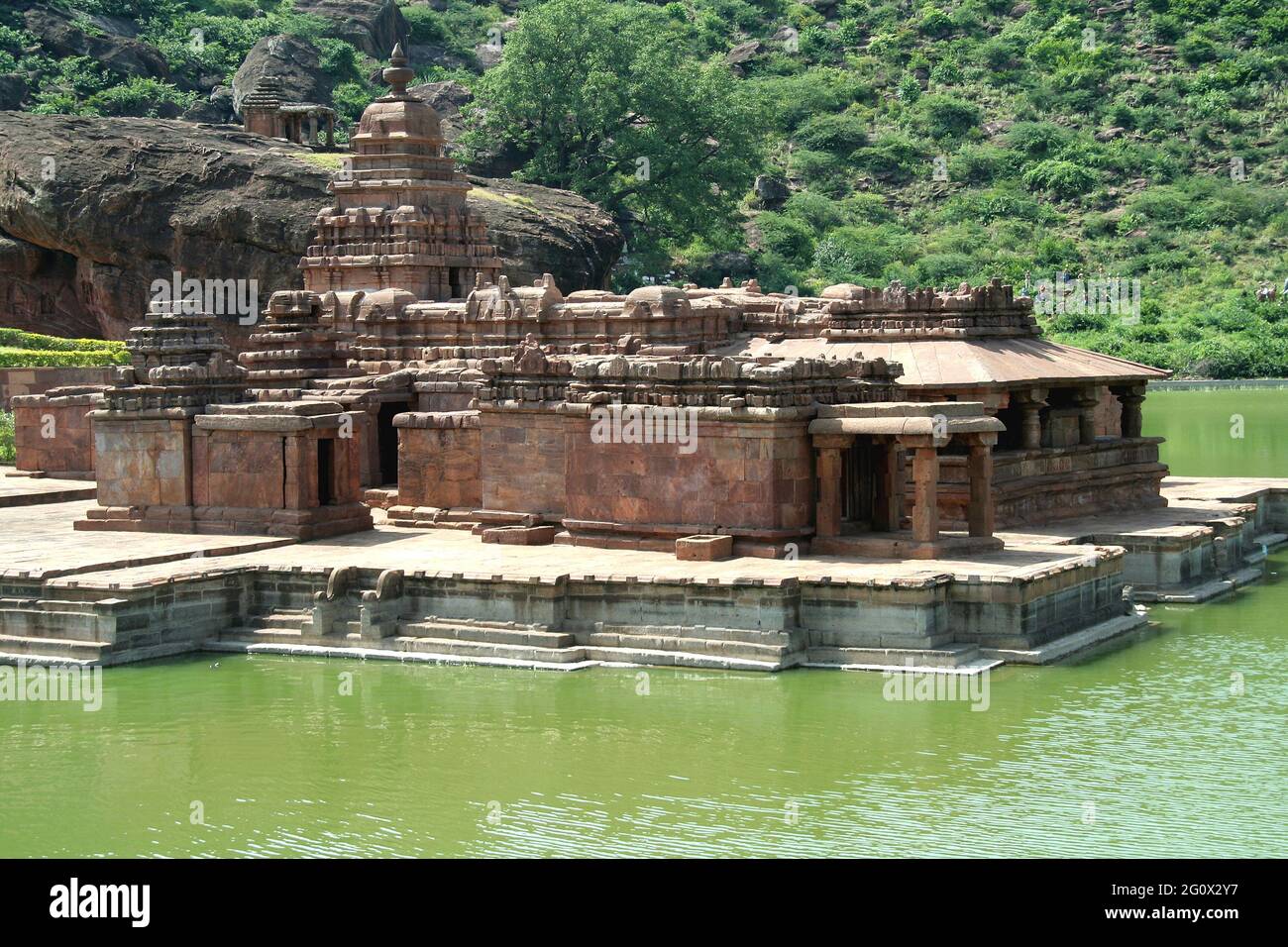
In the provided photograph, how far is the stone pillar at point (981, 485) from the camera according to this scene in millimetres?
26547

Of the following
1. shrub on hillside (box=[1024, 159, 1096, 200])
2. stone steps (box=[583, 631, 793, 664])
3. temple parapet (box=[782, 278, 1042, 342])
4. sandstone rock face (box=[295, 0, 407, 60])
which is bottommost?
stone steps (box=[583, 631, 793, 664])

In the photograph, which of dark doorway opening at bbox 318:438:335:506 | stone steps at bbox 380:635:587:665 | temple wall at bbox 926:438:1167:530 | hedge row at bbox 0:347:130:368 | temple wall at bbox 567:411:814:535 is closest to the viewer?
stone steps at bbox 380:635:587:665

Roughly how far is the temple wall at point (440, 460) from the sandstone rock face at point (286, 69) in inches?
1628

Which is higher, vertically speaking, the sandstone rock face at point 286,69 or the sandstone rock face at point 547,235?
the sandstone rock face at point 286,69

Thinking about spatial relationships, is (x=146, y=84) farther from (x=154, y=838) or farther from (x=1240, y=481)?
(x=154, y=838)

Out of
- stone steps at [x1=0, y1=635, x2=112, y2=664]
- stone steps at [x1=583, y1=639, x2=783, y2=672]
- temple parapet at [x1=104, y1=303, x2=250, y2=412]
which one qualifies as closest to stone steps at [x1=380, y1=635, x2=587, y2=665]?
stone steps at [x1=583, y1=639, x2=783, y2=672]

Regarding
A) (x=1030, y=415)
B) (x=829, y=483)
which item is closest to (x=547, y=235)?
(x=1030, y=415)

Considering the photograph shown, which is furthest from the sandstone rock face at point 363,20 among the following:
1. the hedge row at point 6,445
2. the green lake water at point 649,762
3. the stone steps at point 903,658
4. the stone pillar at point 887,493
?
the stone steps at point 903,658

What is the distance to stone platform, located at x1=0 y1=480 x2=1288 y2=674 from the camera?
2366 cm

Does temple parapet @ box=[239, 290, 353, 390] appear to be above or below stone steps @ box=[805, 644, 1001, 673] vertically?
above

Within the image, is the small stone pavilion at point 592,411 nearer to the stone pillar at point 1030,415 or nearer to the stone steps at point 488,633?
the stone pillar at point 1030,415

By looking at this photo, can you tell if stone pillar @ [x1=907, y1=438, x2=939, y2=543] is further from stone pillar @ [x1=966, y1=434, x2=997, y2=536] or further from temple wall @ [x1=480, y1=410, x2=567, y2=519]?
temple wall @ [x1=480, y1=410, x2=567, y2=519]

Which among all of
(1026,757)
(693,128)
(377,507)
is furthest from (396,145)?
(693,128)

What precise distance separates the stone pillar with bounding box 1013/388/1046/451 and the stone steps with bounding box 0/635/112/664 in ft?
46.8
